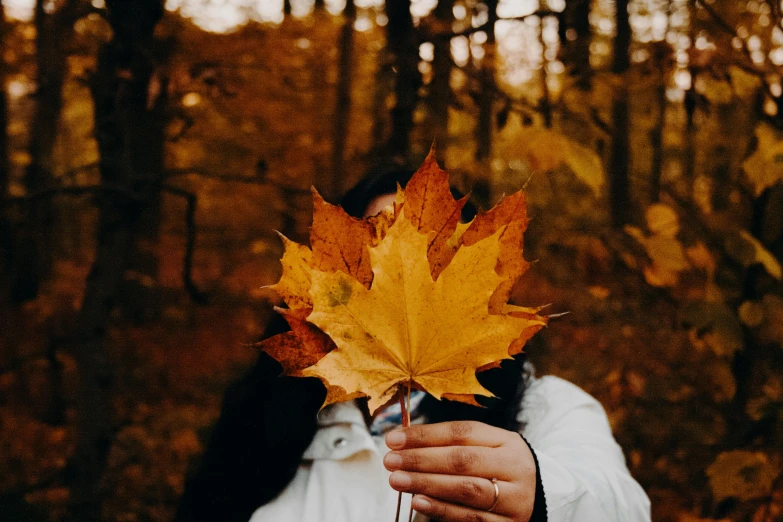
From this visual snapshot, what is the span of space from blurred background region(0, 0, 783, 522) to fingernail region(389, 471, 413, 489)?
0.45 metres

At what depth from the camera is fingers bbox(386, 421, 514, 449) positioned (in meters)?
0.75

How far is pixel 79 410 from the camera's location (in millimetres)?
2432

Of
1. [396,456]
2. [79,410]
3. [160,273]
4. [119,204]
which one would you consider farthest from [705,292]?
[160,273]

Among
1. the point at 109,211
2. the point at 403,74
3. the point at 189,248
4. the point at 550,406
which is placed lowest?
the point at 550,406

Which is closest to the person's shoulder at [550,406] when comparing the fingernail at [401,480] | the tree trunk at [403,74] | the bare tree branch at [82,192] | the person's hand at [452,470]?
the person's hand at [452,470]

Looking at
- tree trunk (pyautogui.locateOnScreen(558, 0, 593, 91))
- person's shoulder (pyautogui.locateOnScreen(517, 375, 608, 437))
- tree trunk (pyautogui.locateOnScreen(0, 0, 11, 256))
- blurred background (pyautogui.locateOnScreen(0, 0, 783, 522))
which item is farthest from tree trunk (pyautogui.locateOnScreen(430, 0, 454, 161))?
tree trunk (pyautogui.locateOnScreen(0, 0, 11, 256))

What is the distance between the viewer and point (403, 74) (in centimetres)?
196

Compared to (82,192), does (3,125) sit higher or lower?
higher

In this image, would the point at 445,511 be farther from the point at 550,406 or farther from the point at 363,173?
the point at 363,173

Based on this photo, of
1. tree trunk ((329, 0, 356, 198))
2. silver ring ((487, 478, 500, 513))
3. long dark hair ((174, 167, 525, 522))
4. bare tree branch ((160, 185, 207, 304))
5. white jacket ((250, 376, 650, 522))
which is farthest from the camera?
tree trunk ((329, 0, 356, 198))

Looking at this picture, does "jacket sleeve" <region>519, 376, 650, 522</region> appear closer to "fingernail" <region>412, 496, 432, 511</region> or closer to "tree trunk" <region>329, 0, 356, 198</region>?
"fingernail" <region>412, 496, 432, 511</region>

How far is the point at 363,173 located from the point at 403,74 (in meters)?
3.09

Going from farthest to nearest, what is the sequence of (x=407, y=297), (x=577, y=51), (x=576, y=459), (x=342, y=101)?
(x=342, y=101), (x=577, y=51), (x=576, y=459), (x=407, y=297)

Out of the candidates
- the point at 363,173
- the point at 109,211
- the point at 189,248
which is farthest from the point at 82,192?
the point at 363,173
